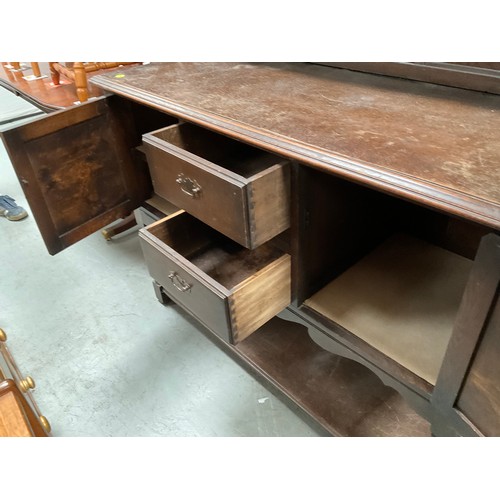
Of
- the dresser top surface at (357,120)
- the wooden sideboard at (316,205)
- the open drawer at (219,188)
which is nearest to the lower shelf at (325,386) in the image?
the wooden sideboard at (316,205)

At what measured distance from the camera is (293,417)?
1094 mm

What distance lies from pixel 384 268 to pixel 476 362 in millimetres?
433

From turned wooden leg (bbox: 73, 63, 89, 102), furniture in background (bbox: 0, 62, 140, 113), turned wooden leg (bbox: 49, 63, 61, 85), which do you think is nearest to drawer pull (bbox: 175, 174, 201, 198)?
furniture in background (bbox: 0, 62, 140, 113)

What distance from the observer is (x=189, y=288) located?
894 mm

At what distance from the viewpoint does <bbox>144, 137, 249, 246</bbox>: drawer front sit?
75 centimetres

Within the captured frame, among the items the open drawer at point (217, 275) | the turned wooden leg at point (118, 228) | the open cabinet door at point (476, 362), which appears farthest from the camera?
the turned wooden leg at point (118, 228)

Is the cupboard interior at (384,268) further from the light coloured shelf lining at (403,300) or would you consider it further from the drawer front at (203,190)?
the drawer front at (203,190)

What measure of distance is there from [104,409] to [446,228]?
1.01m

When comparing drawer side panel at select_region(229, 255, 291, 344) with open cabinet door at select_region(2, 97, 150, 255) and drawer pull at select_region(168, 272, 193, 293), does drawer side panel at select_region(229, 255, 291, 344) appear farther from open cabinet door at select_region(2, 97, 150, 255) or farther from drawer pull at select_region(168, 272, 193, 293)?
open cabinet door at select_region(2, 97, 150, 255)

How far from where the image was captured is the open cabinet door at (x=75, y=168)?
990 mm

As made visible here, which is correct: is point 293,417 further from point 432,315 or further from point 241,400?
point 432,315

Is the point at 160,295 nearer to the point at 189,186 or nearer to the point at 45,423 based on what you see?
the point at 45,423

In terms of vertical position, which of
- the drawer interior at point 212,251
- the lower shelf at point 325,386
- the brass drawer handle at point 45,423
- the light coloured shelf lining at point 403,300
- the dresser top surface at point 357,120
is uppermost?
the dresser top surface at point 357,120

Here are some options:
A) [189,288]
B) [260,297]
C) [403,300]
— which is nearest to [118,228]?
[189,288]
